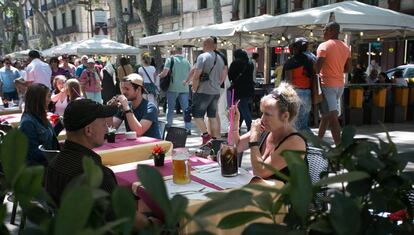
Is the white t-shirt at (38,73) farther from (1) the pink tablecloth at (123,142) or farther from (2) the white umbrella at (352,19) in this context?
(1) the pink tablecloth at (123,142)

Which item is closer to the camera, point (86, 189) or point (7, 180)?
point (86, 189)

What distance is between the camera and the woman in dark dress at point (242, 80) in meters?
7.52

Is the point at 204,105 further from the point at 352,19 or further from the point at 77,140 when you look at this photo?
the point at 77,140

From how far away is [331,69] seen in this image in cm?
609

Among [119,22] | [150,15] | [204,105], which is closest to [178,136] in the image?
[204,105]

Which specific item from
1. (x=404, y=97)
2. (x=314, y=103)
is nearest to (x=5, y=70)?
(x=314, y=103)

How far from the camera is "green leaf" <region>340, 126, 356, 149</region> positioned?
95 centimetres

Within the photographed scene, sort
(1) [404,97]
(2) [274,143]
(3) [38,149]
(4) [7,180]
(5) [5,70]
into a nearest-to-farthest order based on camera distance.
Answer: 1. (4) [7,180]
2. (2) [274,143]
3. (3) [38,149]
4. (1) [404,97]
5. (5) [5,70]

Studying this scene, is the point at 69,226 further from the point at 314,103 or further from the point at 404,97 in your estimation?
the point at 404,97

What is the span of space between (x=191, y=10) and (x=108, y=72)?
20700mm

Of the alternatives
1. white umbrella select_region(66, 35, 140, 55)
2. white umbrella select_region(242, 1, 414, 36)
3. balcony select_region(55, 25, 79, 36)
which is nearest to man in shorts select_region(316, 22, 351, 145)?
white umbrella select_region(242, 1, 414, 36)

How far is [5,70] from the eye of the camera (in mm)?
11117

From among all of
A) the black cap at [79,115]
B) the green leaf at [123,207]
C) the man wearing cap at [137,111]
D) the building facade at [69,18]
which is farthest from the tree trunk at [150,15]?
the building facade at [69,18]

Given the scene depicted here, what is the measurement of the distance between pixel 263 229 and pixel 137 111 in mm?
3852
